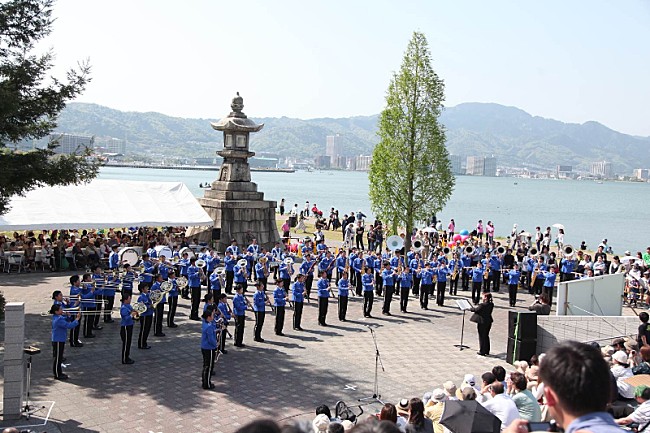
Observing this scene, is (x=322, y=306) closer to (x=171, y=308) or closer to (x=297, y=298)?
(x=297, y=298)

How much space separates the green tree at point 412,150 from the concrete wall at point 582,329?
1260cm

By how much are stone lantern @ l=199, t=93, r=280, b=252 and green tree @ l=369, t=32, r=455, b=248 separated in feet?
19.7

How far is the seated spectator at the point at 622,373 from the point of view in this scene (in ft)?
28.2

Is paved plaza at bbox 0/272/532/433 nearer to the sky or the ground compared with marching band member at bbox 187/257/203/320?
nearer to the ground

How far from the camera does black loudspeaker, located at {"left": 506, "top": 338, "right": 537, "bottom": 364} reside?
1316cm

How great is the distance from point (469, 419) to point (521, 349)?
743 cm

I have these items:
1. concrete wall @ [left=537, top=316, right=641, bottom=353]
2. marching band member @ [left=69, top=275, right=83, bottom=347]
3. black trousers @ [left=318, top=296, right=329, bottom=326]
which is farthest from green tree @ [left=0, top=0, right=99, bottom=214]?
concrete wall @ [left=537, top=316, right=641, bottom=353]

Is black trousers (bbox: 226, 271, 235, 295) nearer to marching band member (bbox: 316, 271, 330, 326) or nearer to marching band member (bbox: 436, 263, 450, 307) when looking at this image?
marching band member (bbox: 316, 271, 330, 326)

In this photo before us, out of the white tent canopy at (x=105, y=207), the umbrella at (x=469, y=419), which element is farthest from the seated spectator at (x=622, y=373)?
the white tent canopy at (x=105, y=207)

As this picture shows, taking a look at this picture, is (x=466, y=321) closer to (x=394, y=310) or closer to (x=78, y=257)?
(x=394, y=310)

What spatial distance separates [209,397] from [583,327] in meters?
8.90

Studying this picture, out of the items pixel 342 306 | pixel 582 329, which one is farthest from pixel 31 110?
pixel 582 329

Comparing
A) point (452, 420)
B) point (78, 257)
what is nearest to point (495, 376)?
point (452, 420)

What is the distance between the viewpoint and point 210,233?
27547 millimetres
